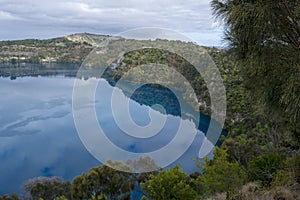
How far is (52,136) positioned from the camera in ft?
52.1

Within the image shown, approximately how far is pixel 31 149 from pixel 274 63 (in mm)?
14164

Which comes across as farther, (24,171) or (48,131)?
(48,131)

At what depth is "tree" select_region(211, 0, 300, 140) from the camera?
2.07m

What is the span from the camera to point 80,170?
1229cm

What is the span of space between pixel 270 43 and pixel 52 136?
1529 centimetres

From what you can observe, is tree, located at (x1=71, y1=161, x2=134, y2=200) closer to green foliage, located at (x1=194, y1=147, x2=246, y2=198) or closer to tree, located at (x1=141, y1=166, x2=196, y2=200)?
tree, located at (x1=141, y1=166, x2=196, y2=200)

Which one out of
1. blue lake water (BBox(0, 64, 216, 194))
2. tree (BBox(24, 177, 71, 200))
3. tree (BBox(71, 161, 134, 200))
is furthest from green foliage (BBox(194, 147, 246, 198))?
blue lake water (BBox(0, 64, 216, 194))

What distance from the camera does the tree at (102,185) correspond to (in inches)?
308

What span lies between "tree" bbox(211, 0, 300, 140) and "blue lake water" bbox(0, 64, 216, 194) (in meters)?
10.3

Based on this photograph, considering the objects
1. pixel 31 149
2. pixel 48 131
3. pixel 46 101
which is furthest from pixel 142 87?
pixel 31 149

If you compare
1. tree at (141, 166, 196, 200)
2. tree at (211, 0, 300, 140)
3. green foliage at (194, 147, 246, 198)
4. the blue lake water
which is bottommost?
the blue lake water

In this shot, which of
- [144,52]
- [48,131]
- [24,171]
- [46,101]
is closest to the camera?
[24,171]

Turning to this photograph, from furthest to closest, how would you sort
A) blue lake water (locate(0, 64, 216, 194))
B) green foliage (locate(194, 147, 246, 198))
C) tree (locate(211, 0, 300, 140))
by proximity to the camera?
blue lake water (locate(0, 64, 216, 194))
green foliage (locate(194, 147, 246, 198))
tree (locate(211, 0, 300, 140))

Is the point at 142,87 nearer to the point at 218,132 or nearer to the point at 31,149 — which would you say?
the point at 218,132
